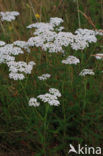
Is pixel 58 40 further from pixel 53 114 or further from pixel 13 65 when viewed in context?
pixel 53 114

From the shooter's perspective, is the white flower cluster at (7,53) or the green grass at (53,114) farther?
the white flower cluster at (7,53)

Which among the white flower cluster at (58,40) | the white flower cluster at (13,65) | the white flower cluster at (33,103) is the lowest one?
the white flower cluster at (33,103)

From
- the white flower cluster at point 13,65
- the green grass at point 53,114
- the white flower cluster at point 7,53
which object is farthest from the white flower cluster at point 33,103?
the white flower cluster at point 7,53

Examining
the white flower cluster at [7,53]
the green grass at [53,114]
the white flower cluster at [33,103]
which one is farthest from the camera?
the white flower cluster at [7,53]

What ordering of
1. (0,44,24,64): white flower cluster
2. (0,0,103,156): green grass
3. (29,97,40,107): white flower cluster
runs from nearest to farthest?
(29,97,40,107): white flower cluster, (0,0,103,156): green grass, (0,44,24,64): white flower cluster

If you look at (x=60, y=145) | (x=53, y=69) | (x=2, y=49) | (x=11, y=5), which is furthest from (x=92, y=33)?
(x=11, y=5)

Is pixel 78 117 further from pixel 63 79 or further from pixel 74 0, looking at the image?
pixel 74 0

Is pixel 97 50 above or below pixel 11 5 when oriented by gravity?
below

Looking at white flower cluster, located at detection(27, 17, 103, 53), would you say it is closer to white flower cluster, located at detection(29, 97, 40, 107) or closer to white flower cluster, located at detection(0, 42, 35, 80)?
white flower cluster, located at detection(0, 42, 35, 80)

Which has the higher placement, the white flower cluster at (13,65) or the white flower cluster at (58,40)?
the white flower cluster at (58,40)

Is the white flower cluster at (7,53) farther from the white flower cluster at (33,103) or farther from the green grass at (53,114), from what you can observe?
the white flower cluster at (33,103)

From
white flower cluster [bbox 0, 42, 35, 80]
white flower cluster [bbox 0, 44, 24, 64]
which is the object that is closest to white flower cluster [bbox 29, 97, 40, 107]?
white flower cluster [bbox 0, 42, 35, 80]
